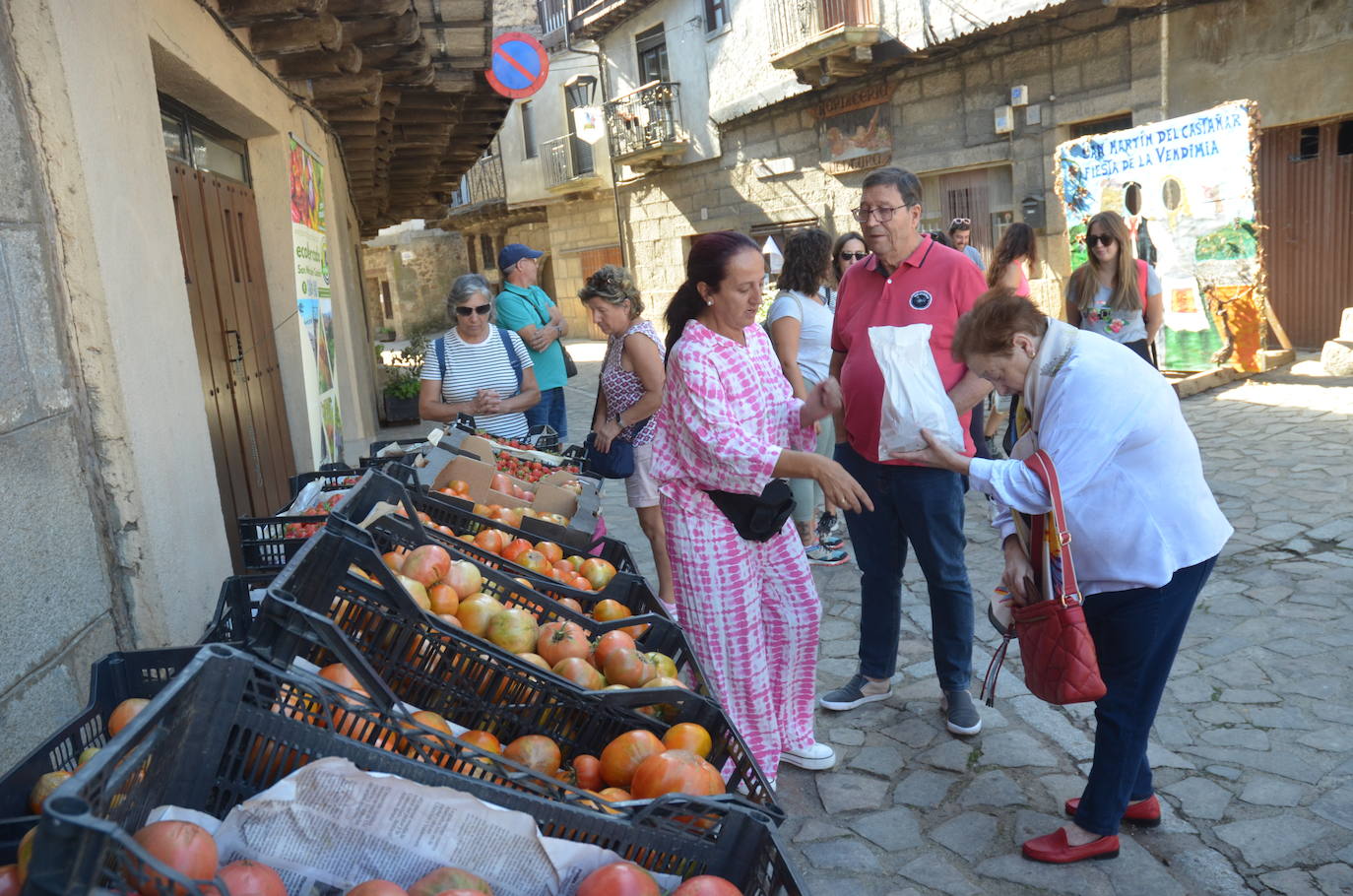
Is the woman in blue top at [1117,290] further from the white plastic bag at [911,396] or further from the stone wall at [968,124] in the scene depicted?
the stone wall at [968,124]

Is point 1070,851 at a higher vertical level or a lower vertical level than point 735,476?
lower

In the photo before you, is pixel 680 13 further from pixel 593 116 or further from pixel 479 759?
pixel 479 759

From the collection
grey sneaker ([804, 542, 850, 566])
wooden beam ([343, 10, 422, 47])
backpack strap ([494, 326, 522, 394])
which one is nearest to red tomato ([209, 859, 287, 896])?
backpack strap ([494, 326, 522, 394])

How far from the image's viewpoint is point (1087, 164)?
1091 cm

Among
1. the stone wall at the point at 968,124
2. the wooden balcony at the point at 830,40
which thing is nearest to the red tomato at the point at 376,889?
the stone wall at the point at 968,124

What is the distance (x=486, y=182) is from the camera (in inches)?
1201

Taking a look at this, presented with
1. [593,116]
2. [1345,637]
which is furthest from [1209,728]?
[593,116]

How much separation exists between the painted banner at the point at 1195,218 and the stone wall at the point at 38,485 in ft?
29.8

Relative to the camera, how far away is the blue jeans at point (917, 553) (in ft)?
11.5

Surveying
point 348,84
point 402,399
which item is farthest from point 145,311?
point 402,399

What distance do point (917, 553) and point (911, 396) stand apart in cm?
75

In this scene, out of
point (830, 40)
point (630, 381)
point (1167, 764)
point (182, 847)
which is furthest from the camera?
point (830, 40)

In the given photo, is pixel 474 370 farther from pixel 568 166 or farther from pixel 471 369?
pixel 568 166

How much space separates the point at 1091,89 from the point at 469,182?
22.4m
